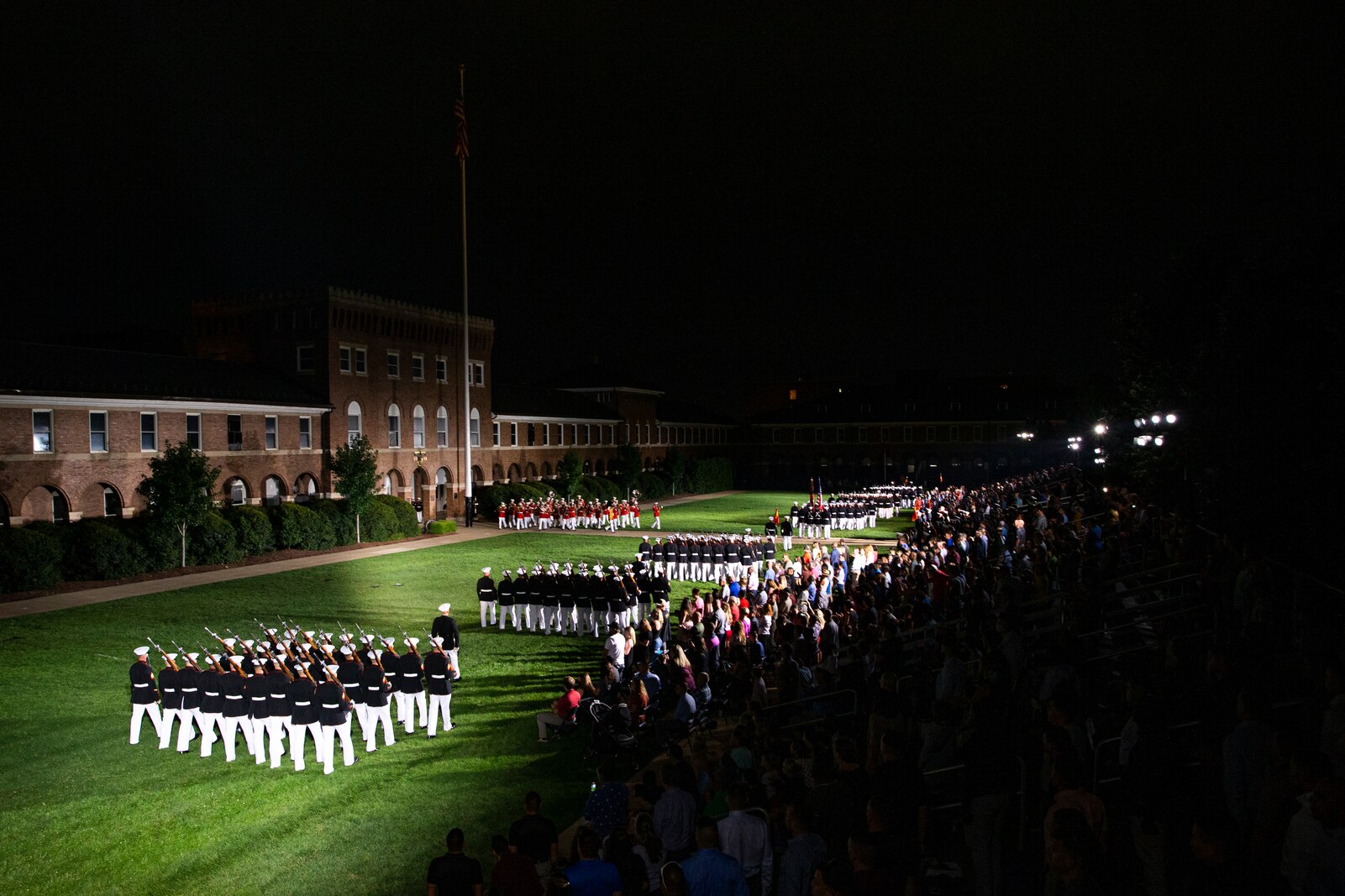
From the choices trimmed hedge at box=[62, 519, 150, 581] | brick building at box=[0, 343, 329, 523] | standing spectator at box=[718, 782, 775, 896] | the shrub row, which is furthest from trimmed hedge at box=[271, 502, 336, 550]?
standing spectator at box=[718, 782, 775, 896]

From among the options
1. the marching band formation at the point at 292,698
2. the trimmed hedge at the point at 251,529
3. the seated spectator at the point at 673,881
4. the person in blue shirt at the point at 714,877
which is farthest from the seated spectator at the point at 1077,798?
the trimmed hedge at the point at 251,529

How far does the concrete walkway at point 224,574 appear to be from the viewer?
989 inches

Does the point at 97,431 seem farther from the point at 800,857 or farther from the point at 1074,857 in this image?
the point at 1074,857

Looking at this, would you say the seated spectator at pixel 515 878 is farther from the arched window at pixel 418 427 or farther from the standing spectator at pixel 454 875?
the arched window at pixel 418 427

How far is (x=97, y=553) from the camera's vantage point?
2922 centimetres

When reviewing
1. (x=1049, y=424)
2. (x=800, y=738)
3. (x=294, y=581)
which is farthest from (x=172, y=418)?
(x=1049, y=424)

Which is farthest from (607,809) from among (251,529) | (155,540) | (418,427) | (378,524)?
(418,427)

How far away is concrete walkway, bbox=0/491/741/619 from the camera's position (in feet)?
82.4

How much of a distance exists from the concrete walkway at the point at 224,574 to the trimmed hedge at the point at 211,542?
76 cm

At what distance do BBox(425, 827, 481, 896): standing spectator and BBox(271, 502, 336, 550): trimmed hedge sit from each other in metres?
32.3

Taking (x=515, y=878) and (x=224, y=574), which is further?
(x=224, y=574)

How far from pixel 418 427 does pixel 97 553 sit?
70.7ft

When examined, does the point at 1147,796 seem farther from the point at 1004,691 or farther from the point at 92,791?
the point at 92,791

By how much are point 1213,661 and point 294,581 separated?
27.1 meters
